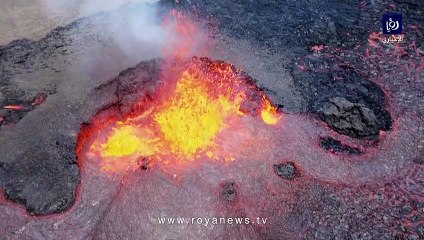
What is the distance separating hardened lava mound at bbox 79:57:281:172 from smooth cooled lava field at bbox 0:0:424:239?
18mm

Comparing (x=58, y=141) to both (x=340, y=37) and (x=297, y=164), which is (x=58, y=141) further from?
(x=340, y=37)

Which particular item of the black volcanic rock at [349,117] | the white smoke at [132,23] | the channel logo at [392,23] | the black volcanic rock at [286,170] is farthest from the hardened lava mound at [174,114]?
the channel logo at [392,23]

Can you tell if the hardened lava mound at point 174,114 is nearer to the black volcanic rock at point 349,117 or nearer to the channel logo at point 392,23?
the black volcanic rock at point 349,117

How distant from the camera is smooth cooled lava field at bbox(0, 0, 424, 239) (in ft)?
12.4

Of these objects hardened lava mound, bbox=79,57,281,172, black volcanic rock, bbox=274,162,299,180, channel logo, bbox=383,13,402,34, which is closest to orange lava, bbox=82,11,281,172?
hardened lava mound, bbox=79,57,281,172

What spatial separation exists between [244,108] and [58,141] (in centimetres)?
244

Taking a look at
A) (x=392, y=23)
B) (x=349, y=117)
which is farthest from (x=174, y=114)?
(x=392, y=23)

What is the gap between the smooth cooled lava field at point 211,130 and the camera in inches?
148

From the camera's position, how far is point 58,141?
13.8 ft

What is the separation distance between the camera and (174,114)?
4.78m

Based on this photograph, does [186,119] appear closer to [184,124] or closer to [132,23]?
[184,124]

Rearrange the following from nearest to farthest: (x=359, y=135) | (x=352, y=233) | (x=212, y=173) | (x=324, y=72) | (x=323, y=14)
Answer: (x=352, y=233), (x=212, y=173), (x=359, y=135), (x=324, y=72), (x=323, y=14)

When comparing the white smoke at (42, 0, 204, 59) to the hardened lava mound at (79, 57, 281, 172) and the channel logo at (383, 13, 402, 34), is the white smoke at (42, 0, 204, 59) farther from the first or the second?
the channel logo at (383, 13, 402, 34)

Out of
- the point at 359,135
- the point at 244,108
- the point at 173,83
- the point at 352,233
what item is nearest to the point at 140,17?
the point at 173,83
